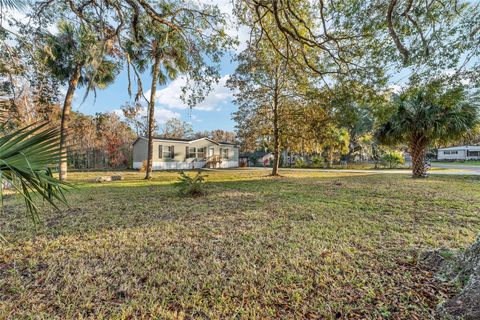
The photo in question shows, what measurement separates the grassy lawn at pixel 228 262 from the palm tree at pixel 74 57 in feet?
3.82

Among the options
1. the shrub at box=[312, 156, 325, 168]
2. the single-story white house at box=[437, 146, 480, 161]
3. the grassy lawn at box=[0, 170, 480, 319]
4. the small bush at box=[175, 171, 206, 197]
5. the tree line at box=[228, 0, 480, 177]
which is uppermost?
the tree line at box=[228, 0, 480, 177]

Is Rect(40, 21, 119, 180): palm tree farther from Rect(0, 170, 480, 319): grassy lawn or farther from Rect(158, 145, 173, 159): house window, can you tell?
Rect(158, 145, 173, 159): house window

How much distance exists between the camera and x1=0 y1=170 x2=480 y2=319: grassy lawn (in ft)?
5.60

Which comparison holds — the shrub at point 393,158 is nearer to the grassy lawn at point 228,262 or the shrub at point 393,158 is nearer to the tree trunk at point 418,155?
the tree trunk at point 418,155

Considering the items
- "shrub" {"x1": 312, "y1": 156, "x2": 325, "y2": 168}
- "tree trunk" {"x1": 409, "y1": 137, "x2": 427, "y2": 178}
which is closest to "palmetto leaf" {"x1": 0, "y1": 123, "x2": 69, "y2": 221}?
"tree trunk" {"x1": 409, "y1": 137, "x2": 427, "y2": 178}

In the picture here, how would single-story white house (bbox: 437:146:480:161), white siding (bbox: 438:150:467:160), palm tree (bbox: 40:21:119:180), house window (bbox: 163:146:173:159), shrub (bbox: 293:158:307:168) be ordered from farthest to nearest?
white siding (bbox: 438:150:467:160)
single-story white house (bbox: 437:146:480:161)
shrub (bbox: 293:158:307:168)
house window (bbox: 163:146:173:159)
palm tree (bbox: 40:21:119:180)

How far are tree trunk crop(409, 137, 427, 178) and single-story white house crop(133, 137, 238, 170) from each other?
52.0 feet

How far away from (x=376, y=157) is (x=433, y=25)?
19.1m

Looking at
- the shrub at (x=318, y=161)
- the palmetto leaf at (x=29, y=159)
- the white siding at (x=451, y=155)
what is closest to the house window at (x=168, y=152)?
the shrub at (x=318, y=161)

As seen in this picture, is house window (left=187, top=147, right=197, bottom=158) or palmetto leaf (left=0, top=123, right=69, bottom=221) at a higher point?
house window (left=187, top=147, right=197, bottom=158)

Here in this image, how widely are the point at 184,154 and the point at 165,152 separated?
73.0 inches

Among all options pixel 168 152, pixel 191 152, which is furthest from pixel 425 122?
pixel 168 152

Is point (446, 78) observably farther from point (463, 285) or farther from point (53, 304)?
point (53, 304)

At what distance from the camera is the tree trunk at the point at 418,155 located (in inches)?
361
